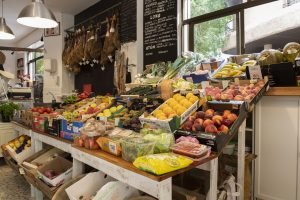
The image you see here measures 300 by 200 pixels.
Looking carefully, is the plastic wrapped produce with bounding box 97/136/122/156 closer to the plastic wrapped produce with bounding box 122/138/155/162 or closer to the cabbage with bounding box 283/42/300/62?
the plastic wrapped produce with bounding box 122/138/155/162

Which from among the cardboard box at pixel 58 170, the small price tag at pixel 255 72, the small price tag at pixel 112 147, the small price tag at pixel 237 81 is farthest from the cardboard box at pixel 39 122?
the small price tag at pixel 255 72

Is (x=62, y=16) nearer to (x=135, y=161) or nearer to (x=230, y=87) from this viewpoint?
(x=230, y=87)

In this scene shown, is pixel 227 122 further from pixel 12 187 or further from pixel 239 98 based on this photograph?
pixel 12 187

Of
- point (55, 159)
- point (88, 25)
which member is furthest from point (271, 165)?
point (88, 25)

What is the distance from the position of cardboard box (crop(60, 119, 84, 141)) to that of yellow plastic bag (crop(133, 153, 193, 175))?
2.94 feet

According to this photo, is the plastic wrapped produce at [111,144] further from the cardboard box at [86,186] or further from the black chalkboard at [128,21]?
the black chalkboard at [128,21]

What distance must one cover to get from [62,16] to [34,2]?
276 cm

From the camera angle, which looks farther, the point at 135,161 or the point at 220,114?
the point at 220,114

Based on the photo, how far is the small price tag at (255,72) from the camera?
6.92 feet

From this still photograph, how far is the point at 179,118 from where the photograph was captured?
177cm

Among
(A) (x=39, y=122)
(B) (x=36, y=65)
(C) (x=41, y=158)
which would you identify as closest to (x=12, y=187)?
(C) (x=41, y=158)

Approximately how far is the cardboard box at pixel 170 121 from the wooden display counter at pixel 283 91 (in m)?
0.64

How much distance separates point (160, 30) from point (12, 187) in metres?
2.73

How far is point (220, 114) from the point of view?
185cm
